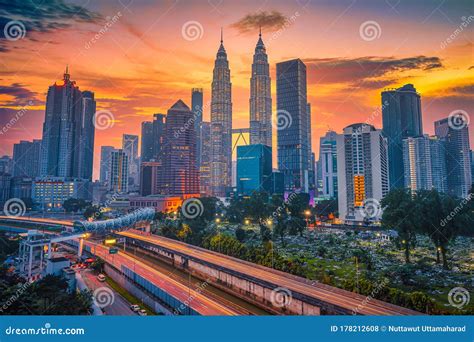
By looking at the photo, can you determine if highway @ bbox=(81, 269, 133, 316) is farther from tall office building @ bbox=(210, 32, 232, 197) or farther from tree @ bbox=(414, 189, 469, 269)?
tall office building @ bbox=(210, 32, 232, 197)

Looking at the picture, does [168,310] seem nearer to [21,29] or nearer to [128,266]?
[128,266]

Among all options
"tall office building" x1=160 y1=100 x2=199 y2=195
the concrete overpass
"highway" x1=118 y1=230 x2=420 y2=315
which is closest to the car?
the concrete overpass

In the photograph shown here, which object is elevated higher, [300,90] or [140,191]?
[300,90]

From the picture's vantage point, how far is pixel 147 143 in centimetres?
8575

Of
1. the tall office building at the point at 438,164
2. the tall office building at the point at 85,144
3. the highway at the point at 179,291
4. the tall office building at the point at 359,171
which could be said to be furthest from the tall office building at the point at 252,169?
the highway at the point at 179,291

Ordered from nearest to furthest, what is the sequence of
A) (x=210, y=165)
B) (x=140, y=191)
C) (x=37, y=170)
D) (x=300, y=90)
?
(x=37, y=170)
(x=140, y=191)
(x=300, y=90)
(x=210, y=165)

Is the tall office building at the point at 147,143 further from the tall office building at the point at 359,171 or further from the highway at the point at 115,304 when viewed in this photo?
the highway at the point at 115,304

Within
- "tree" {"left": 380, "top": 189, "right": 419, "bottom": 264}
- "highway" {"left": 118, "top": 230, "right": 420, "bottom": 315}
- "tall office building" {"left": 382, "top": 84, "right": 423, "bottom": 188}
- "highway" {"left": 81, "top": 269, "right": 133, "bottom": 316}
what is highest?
"tall office building" {"left": 382, "top": 84, "right": 423, "bottom": 188}

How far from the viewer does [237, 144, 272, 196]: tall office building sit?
2325 inches

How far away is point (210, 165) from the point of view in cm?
8919

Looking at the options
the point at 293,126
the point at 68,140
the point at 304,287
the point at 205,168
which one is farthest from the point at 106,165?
the point at 304,287

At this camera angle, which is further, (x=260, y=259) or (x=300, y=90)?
(x=300, y=90)

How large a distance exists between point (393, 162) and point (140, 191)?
203 feet

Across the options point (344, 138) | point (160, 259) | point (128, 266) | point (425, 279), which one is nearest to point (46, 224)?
point (160, 259)
